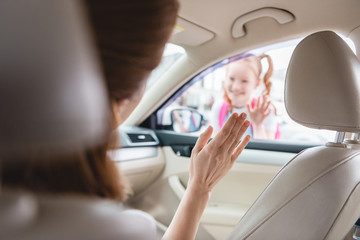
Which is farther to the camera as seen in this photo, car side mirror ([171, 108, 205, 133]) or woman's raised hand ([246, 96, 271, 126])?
car side mirror ([171, 108, 205, 133])

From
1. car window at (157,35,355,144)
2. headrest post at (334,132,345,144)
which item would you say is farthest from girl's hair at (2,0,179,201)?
car window at (157,35,355,144)

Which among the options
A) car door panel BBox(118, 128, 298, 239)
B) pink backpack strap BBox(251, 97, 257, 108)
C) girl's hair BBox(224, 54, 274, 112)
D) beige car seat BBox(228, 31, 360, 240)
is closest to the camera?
beige car seat BBox(228, 31, 360, 240)

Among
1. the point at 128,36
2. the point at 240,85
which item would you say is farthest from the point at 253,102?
the point at 128,36

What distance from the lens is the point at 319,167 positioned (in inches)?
40.8

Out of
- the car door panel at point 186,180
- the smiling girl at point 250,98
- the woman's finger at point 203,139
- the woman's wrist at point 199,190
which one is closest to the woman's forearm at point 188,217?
the woman's wrist at point 199,190

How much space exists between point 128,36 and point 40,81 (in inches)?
5.5

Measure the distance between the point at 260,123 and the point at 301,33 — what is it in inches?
29.7

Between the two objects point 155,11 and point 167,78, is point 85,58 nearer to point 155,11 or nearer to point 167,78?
point 155,11

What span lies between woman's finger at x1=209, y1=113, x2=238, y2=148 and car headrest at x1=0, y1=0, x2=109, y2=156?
84cm

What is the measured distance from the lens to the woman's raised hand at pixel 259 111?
219 centimetres

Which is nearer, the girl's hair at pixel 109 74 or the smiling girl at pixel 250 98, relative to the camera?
the girl's hair at pixel 109 74

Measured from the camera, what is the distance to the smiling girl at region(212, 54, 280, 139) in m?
2.20

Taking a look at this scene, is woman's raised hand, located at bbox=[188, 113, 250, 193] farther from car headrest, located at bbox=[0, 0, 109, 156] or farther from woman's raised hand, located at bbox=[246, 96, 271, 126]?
woman's raised hand, located at bbox=[246, 96, 271, 126]

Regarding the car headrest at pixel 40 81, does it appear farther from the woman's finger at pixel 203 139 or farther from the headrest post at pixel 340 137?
the headrest post at pixel 340 137
